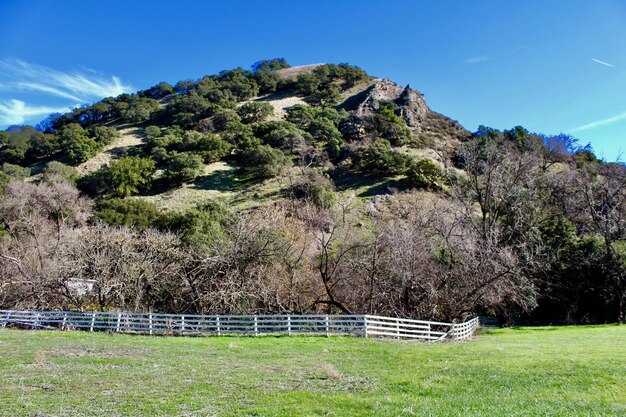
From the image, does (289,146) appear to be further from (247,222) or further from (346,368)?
(346,368)

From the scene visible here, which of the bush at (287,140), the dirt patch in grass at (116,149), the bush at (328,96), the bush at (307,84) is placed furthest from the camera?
the bush at (307,84)

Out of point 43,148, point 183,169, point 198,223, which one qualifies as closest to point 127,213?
point 198,223

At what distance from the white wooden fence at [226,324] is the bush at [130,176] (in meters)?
31.7

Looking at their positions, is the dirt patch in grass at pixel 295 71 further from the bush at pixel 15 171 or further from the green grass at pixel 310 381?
the green grass at pixel 310 381

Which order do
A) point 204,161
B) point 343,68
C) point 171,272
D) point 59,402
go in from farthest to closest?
point 343,68 < point 204,161 < point 171,272 < point 59,402

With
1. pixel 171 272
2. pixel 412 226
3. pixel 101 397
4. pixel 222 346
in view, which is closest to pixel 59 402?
pixel 101 397

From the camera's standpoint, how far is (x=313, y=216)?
29469 mm

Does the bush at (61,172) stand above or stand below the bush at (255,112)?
below

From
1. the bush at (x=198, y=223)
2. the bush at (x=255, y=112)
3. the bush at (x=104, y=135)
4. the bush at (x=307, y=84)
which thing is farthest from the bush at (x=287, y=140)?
the bush at (x=307, y=84)

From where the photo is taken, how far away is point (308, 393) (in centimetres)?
875

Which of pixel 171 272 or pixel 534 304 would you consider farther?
pixel 534 304

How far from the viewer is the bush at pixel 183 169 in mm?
55688

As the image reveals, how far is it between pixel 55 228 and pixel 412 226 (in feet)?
102

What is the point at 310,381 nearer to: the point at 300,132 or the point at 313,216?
the point at 313,216
